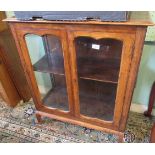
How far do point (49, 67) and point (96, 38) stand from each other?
1.65 ft

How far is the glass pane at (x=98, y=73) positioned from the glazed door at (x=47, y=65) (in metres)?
0.11

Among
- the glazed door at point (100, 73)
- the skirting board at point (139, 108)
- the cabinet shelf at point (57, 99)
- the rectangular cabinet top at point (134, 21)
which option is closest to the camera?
the rectangular cabinet top at point (134, 21)

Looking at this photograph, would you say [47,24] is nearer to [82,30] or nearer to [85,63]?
[82,30]

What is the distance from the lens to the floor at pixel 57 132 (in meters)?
1.49

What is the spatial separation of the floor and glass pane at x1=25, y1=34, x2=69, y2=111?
0.27 metres

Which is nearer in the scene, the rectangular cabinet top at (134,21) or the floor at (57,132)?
the rectangular cabinet top at (134,21)

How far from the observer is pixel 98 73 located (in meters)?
1.18

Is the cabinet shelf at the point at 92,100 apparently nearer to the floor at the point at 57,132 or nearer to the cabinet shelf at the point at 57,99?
the cabinet shelf at the point at 57,99

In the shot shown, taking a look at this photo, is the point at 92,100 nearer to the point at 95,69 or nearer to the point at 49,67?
the point at 95,69

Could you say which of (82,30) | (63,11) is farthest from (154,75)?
(63,11)

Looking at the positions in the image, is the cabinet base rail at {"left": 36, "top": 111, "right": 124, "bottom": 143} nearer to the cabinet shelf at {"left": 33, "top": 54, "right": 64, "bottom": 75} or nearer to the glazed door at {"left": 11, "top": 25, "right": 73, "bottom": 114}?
the glazed door at {"left": 11, "top": 25, "right": 73, "bottom": 114}

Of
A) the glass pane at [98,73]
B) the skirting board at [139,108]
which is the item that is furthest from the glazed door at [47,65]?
the skirting board at [139,108]

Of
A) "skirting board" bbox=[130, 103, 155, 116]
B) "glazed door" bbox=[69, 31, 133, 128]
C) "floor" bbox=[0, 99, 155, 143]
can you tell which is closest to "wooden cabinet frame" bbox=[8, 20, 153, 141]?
"glazed door" bbox=[69, 31, 133, 128]
